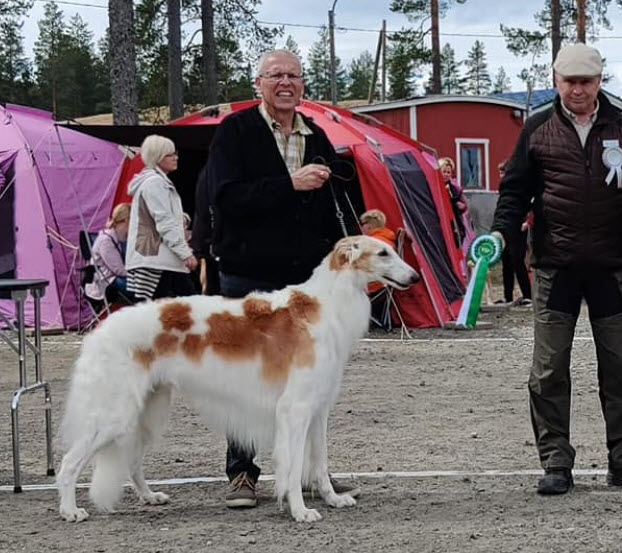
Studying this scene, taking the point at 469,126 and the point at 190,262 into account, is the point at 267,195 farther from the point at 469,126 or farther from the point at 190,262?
the point at 469,126

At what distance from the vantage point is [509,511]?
173 inches

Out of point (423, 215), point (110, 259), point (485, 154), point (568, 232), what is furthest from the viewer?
point (485, 154)

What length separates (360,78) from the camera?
7169 cm

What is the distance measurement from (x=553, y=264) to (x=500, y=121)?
2165 centimetres

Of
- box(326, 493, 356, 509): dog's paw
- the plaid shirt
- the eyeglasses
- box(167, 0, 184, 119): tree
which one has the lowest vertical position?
box(326, 493, 356, 509): dog's paw

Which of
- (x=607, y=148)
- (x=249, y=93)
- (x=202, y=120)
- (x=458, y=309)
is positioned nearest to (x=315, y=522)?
(x=607, y=148)

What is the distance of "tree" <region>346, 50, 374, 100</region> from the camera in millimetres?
68938

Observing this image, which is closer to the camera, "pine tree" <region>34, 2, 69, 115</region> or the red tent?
the red tent

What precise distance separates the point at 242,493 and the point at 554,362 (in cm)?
149

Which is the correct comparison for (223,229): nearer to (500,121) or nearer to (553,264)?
(553,264)

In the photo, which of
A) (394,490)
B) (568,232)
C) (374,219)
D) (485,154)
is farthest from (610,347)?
(485,154)

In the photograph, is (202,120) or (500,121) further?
(500,121)

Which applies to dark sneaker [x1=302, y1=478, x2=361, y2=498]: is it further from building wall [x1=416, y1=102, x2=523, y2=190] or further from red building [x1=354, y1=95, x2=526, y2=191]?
building wall [x1=416, y1=102, x2=523, y2=190]

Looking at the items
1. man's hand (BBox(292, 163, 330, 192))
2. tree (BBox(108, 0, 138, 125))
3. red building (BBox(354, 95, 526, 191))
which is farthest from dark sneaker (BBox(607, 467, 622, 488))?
red building (BBox(354, 95, 526, 191))
